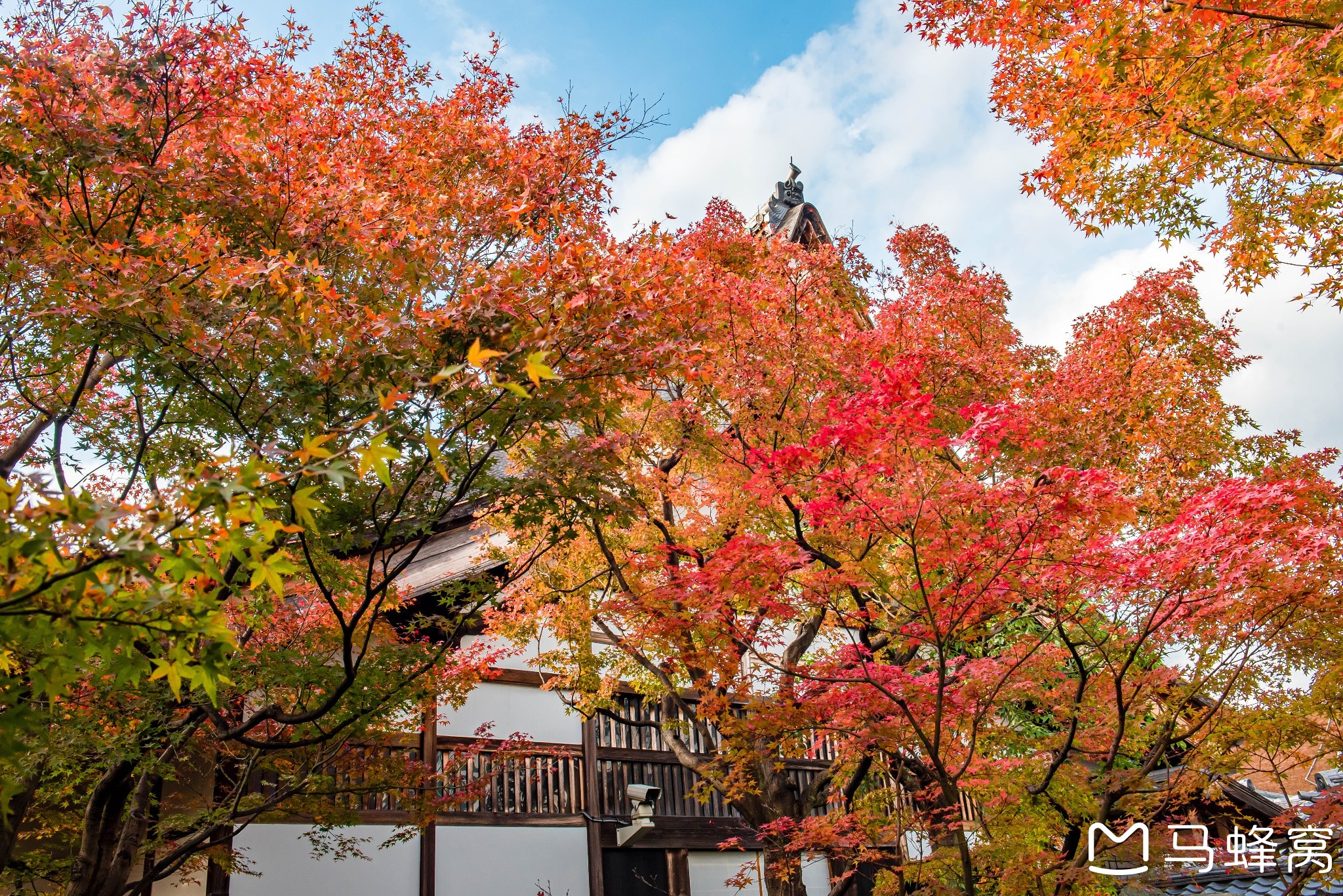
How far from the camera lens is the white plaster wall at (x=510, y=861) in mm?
10422

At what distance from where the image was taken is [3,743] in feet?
9.31

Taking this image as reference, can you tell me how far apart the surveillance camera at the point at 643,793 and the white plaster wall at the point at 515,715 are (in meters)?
1.00

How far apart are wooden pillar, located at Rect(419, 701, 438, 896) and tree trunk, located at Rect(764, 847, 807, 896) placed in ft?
12.5

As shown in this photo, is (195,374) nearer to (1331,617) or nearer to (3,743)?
(3,743)

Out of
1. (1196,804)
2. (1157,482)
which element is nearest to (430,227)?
(1157,482)

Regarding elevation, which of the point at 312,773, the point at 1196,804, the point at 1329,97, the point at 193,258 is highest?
the point at 1329,97

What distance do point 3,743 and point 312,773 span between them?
18.9ft

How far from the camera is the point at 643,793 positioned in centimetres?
1209

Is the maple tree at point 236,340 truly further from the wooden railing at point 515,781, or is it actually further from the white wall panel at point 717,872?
the white wall panel at point 717,872

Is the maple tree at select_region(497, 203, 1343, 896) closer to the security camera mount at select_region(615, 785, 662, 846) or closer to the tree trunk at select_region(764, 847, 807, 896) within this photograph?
the tree trunk at select_region(764, 847, 807, 896)

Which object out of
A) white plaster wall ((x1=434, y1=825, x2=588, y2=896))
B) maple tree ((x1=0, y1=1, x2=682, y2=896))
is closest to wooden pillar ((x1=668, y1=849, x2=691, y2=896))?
white plaster wall ((x1=434, y1=825, x2=588, y2=896))

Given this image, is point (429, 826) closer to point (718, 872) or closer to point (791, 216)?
point (718, 872)

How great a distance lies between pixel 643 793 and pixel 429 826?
121 inches

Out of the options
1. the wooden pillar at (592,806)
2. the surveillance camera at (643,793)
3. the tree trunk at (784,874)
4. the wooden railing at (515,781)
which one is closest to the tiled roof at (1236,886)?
the tree trunk at (784,874)
